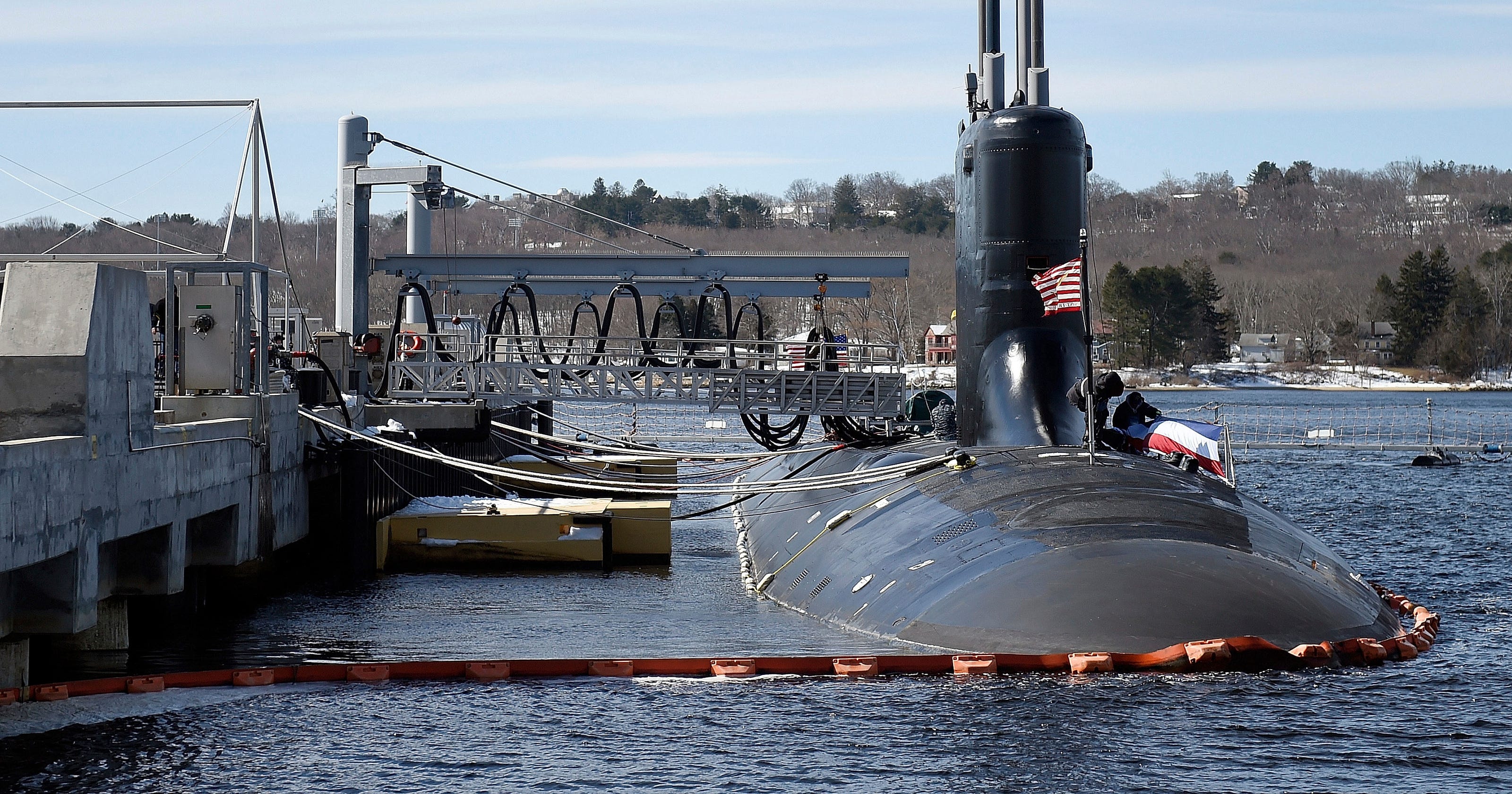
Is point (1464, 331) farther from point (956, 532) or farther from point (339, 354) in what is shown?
point (956, 532)

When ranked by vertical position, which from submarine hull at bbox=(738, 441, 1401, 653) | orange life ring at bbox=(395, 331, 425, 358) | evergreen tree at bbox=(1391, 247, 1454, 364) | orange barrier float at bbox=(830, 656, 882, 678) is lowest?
orange barrier float at bbox=(830, 656, 882, 678)

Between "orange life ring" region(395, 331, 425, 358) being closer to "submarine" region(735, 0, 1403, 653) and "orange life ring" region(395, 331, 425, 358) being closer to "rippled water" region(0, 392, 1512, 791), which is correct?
"submarine" region(735, 0, 1403, 653)

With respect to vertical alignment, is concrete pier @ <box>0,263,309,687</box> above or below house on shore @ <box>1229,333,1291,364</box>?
below

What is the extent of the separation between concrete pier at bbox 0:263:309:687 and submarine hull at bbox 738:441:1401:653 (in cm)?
813

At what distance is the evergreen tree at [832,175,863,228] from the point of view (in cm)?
16738

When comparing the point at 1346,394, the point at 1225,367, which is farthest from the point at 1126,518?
the point at 1225,367

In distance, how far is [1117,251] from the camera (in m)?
198

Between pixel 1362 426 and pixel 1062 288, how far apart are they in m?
66.4

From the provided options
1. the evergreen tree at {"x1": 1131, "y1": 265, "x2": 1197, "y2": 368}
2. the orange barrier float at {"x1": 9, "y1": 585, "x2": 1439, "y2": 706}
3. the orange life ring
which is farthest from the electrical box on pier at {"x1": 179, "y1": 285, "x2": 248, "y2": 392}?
the evergreen tree at {"x1": 1131, "y1": 265, "x2": 1197, "y2": 368}

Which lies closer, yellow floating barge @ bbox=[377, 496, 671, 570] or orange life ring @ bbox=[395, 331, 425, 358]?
yellow floating barge @ bbox=[377, 496, 671, 570]

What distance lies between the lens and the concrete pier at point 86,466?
15.0 metres

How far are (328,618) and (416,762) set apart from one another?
9392 millimetres

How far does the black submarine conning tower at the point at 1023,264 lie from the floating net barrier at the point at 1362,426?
107 ft

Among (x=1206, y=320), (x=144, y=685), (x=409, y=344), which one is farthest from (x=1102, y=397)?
(x=1206, y=320)
